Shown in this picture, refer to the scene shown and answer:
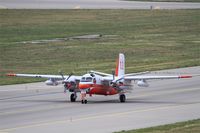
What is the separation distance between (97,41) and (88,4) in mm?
38048

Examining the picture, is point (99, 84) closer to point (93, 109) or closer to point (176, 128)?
point (93, 109)

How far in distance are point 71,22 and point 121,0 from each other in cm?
3279

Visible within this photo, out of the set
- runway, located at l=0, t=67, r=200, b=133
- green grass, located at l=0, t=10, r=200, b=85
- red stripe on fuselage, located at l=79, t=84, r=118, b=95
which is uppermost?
green grass, located at l=0, t=10, r=200, b=85

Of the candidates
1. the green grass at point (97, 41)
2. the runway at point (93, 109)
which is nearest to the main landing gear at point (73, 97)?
the runway at point (93, 109)

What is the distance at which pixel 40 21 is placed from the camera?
9838 cm

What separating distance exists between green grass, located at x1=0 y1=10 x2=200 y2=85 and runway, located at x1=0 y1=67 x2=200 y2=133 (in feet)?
24.6

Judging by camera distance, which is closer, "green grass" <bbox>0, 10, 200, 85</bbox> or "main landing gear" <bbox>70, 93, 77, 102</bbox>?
"main landing gear" <bbox>70, 93, 77, 102</bbox>

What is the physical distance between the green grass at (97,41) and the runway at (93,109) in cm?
751

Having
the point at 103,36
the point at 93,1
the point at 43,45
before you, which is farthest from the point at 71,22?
the point at 93,1

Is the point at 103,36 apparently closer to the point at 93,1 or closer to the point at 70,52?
the point at 70,52

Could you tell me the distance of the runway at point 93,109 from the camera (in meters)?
35.8

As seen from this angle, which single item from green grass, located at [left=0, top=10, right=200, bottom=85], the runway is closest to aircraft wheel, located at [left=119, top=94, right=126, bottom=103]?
the runway

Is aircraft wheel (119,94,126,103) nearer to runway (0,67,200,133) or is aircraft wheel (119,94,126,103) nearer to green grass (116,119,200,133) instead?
runway (0,67,200,133)

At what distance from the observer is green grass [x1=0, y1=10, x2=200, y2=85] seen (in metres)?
66.8
